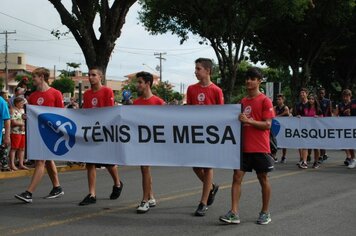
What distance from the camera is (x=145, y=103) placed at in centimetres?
722

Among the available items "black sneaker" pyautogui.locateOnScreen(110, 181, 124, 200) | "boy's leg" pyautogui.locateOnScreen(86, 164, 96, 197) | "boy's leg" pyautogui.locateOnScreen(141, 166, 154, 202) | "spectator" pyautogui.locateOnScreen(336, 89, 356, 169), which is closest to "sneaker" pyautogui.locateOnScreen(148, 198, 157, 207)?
"boy's leg" pyautogui.locateOnScreen(141, 166, 154, 202)

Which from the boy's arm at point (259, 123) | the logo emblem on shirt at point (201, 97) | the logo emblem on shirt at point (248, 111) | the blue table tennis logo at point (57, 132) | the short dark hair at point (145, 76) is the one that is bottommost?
the blue table tennis logo at point (57, 132)

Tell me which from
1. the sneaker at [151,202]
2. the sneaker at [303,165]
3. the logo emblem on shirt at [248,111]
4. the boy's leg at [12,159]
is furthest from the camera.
Answer: the sneaker at [303,165]

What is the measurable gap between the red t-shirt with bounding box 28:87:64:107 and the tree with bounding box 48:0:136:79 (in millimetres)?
7992

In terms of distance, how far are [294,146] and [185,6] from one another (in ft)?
45.3

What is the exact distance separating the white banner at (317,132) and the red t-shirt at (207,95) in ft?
23.3

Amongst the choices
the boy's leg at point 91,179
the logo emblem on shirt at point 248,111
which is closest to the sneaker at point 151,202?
the boy's leg at point 91,179

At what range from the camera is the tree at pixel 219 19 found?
24969 mm

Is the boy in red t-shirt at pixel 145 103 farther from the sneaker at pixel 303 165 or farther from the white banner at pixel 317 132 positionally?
the white banner at pixel 317 132

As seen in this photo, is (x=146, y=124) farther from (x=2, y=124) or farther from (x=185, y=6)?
(x=185, y=6)

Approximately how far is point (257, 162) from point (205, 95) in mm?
1219

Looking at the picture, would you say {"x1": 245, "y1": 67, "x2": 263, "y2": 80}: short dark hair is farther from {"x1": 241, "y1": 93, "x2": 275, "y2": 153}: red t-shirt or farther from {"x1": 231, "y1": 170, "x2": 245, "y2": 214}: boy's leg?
{"x1": 231, "y1": 170, "x2": 245, "y2": 214}: boy's leg

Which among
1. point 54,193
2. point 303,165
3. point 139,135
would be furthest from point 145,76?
point 303,165

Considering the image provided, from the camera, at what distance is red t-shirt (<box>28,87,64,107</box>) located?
7824mm
